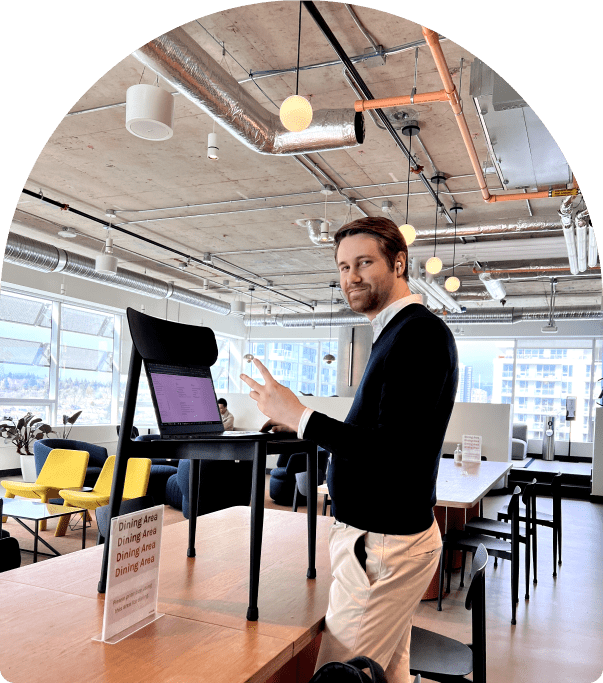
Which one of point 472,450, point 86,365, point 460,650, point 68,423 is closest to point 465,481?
point 472,450

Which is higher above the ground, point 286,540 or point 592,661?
point 286,540

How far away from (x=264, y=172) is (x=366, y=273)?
4934 millimetres

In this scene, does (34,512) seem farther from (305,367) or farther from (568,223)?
(305,367)

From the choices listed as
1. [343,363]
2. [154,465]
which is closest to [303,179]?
[154,465]

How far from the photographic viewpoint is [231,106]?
365 cm

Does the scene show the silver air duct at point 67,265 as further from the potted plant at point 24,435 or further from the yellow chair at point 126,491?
the yellow chair at point 126,491

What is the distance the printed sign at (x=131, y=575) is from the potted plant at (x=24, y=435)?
813 centimetres

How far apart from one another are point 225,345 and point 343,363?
506 cm

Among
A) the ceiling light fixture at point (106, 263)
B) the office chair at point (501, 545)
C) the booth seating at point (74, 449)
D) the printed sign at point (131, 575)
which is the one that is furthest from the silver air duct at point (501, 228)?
the printed sign at point (131, 575)

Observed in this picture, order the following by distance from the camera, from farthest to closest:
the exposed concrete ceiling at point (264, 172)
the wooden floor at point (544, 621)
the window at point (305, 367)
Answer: the window at point (305, 367) < the exposed concrete ceiling at point (264, 172) < the wooden floor at point (544, 621)

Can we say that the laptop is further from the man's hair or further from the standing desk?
the man's hair

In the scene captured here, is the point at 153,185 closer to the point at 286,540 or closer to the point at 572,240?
the point at 572,240

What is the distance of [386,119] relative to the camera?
4.85m

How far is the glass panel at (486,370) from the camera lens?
14875 mm
